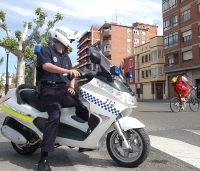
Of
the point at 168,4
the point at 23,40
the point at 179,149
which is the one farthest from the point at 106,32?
the point at 179,149

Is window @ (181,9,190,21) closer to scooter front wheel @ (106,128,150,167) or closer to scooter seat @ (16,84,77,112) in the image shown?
scooter seat @ (16,84,77,112)

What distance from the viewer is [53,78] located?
488 cm

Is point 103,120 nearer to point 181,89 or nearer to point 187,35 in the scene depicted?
point 181,89

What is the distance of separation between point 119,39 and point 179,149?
275 feet

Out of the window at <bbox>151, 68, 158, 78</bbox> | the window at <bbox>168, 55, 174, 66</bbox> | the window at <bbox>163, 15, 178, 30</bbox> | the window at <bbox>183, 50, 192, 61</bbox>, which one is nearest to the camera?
the window at <bbox>183, 50, 192, 61</bbox>

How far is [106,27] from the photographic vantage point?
89.6 m

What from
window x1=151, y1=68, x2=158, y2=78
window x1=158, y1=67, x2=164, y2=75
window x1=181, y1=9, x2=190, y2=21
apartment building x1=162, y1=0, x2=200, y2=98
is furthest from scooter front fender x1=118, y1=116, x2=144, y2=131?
window x1=151, y1=68, x2=158, y2=78

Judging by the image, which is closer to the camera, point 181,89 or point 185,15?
point 181,89

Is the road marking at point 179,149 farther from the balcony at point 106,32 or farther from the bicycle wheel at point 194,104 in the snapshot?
the balcony at point 106,32

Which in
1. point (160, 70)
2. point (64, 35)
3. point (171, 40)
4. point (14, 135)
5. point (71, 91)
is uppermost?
point (171, 40)

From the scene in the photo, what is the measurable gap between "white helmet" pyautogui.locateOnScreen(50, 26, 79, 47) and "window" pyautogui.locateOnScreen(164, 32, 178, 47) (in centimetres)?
5017

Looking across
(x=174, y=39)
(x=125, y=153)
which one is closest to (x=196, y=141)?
(x=125, y=153)

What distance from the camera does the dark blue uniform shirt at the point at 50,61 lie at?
15.8 ft

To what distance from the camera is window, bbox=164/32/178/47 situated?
177ft
